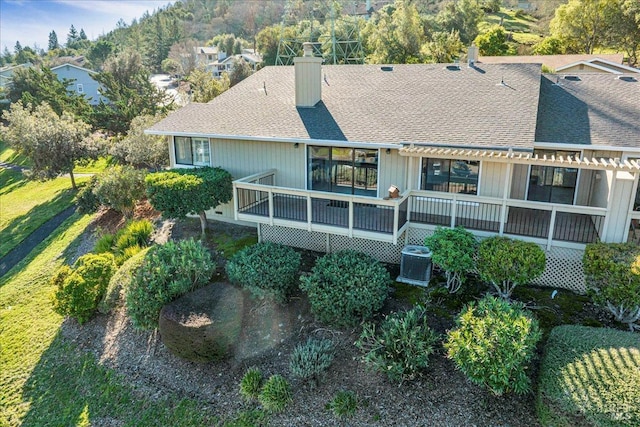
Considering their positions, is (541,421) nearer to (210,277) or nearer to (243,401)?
(243,401)

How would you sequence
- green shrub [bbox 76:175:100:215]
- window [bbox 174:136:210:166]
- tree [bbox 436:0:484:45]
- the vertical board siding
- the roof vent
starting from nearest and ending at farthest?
the vertical board siding
the roof vent
window [bbox 174:136:210:166]
green shrub [bbox 76:175:100:215]
tree [bbox 436:0:484:45]

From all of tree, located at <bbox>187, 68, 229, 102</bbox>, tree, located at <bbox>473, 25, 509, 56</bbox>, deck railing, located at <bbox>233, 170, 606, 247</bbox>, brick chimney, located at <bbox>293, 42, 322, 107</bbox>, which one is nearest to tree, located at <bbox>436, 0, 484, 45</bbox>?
tree, located at <bbox>473, 25, 509, 56</bbox>

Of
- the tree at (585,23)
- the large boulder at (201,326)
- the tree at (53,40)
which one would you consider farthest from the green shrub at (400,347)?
the tree at (53,40)

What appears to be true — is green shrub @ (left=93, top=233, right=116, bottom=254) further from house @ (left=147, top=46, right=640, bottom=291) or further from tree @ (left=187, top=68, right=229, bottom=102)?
tree @ (left=187, top=68, right=229, bottom=102)

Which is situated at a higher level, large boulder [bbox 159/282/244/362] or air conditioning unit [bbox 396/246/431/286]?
air conditioning unit [bbox 396/246/431/286]

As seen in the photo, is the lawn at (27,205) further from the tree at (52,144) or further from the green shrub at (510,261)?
the green shrub at (510,261)
